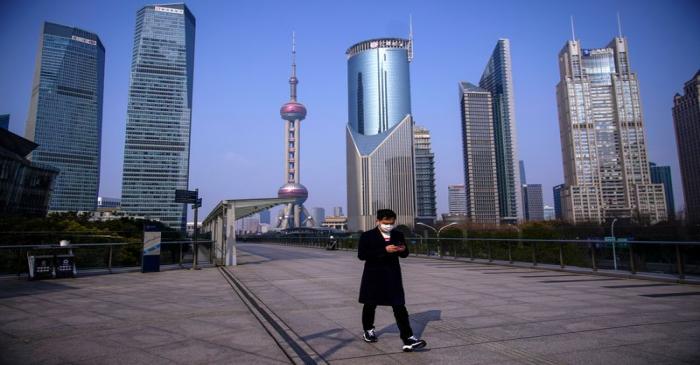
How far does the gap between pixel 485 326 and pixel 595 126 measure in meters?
204

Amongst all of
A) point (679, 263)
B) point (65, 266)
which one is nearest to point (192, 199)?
point (65, 266)

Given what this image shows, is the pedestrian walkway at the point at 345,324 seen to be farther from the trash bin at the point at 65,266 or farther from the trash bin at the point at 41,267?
the trash bin at the point at 65,266

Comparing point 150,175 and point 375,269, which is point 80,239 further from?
point 150,175

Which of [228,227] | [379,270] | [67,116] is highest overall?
[67,116]

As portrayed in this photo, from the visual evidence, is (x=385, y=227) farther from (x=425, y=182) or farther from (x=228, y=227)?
(x=425, y=182)

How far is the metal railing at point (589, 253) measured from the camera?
32.0ft

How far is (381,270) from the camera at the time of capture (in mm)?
4988

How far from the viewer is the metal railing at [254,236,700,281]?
9.76 meters

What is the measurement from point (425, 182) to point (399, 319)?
192 metres

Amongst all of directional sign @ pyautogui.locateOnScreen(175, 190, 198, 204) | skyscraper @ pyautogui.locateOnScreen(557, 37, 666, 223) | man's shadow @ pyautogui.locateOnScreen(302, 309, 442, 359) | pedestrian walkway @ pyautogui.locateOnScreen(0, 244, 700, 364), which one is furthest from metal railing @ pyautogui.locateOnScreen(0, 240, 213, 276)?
skyscraper @ pyautogui.locateOnScreen(557, 37, 666, 223)

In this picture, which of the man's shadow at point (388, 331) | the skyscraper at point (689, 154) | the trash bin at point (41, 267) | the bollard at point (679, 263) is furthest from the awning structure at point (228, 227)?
the skyscraper at point (689, 154)

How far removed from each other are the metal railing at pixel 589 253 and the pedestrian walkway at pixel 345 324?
2.51 ft

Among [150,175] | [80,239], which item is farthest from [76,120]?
[80,239]

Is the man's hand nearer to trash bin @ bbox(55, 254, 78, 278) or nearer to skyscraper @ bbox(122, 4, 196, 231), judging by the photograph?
trash bin @ bbox(55, 254, 78, 278)
